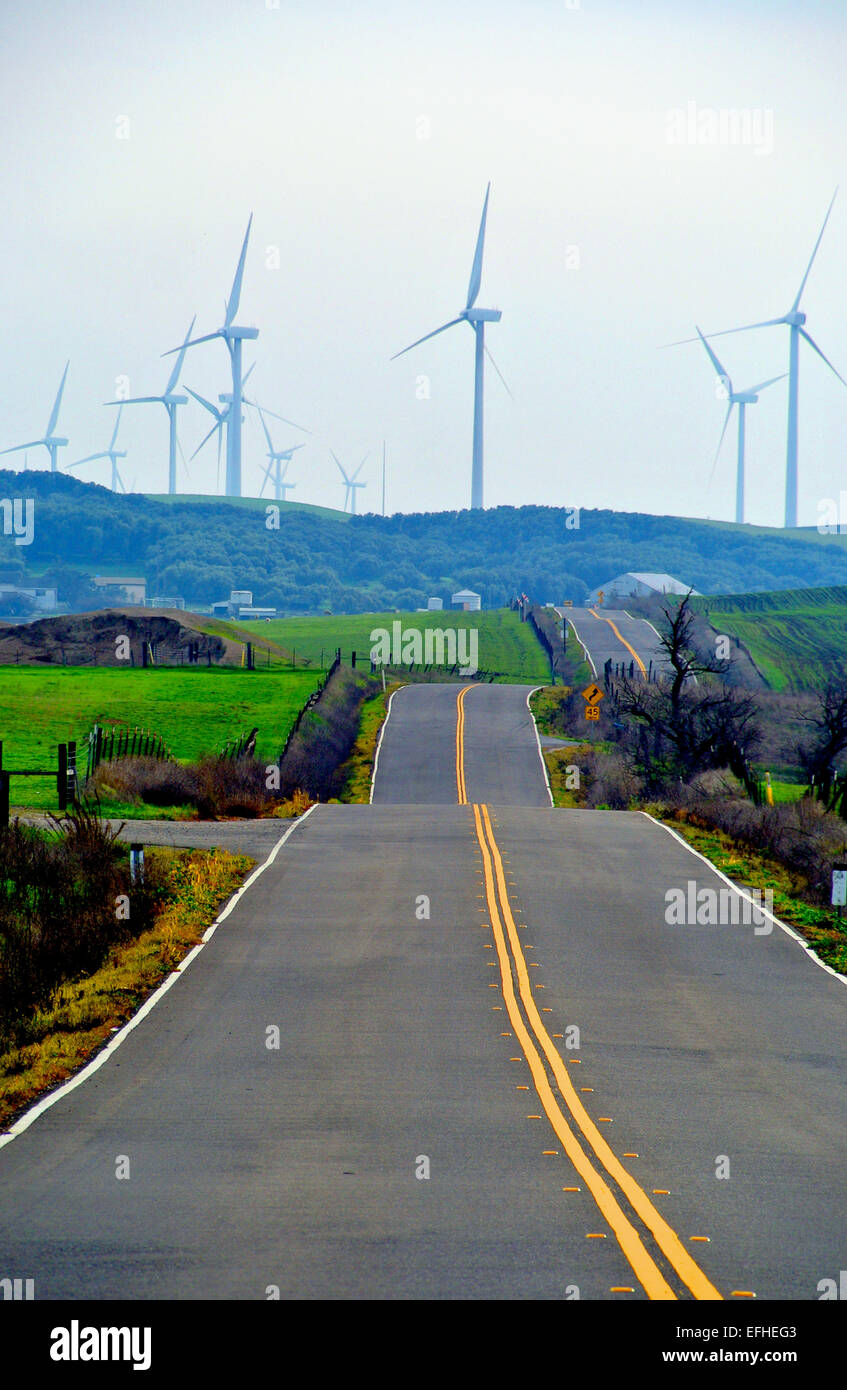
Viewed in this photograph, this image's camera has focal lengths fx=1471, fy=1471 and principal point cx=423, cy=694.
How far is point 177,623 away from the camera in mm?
97438

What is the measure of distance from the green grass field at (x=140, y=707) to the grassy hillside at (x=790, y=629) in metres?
47.2

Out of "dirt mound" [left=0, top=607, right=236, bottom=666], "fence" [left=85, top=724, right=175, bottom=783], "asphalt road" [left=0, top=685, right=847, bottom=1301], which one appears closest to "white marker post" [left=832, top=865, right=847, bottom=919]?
"asphalt road" [left=0, top=685, right=847, bottom=1301]

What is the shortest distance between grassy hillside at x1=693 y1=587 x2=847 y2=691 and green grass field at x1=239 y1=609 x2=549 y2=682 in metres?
18.1

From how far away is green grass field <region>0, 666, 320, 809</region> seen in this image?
1945 inches

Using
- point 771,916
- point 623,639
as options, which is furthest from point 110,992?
point 623,639

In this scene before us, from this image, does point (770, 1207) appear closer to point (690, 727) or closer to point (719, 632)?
point (690, 727)

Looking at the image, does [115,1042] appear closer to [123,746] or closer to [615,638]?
[123,746]

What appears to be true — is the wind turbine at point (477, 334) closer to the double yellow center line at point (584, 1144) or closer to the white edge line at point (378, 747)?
the white edge line at point (378, 747)

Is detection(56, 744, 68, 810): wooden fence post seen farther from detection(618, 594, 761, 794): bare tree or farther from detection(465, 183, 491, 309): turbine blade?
detection(465, 183, 491, 309): turbine blade

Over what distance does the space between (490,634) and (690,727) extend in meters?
69.0

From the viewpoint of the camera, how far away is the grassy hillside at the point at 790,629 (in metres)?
115

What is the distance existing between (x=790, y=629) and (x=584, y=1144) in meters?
129

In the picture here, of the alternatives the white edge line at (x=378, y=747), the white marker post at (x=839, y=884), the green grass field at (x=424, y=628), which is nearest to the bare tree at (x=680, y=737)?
the white edge line at (x=378, y=747)
